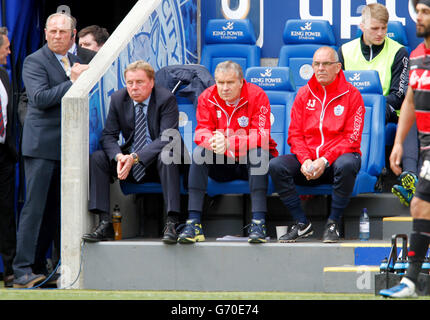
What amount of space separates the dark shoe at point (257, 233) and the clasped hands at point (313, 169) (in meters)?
0.46

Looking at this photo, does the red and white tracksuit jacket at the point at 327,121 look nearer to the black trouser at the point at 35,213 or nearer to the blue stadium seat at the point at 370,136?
the blue stadium seat at the point at 370,136

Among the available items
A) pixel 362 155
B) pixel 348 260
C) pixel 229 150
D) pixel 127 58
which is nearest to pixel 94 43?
pixel 127 58

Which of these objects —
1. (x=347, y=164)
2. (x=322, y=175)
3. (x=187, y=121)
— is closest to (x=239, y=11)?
(x=187, y=121)

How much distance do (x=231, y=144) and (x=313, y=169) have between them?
610 millimetres

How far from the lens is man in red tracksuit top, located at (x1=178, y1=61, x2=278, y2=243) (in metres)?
6.34

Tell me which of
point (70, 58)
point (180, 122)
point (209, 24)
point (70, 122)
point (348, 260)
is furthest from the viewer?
point (209, 24)

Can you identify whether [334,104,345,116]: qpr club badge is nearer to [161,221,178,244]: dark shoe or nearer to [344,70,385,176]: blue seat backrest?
[344,70,385,176]: blue seat backrest

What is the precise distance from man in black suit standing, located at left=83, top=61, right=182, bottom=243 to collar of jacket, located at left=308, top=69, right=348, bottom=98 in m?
1.04

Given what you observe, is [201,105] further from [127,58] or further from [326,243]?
[326,243]

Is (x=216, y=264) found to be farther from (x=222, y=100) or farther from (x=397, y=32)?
(x=397, y=32)

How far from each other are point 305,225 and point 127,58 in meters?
1.93

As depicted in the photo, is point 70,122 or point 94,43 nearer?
point 70,122

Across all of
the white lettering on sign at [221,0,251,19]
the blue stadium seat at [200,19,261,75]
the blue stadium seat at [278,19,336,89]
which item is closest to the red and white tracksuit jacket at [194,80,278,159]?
the blue stadium seat at [278,19,336,89]

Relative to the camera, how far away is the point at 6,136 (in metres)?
6.76
